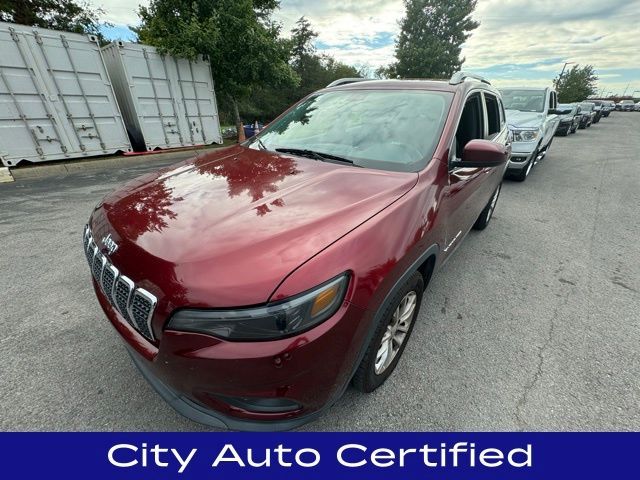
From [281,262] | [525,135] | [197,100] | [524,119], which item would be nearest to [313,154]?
[281,262]

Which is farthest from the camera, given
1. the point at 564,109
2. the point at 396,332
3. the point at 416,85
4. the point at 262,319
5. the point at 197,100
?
the point at 564,109

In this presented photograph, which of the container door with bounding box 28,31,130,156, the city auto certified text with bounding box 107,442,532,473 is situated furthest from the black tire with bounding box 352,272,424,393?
the container door with bounding box 28,31,130,156

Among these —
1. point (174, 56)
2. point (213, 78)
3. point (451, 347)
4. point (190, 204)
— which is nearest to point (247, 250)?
point (190, 204)

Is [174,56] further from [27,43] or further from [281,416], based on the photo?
[281,416]

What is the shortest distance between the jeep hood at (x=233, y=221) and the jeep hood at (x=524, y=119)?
6.05 m

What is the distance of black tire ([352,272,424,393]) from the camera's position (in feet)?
5.20

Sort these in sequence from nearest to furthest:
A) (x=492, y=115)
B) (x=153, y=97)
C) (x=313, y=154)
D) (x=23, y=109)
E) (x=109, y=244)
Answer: (x=109, y=244) < (x=313, y=154) < (x=492, y=115) < (x=23, y=109) < (x=153, y=97)

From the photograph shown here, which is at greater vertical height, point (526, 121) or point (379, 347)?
point (526, 121)

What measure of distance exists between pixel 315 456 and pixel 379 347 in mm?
656

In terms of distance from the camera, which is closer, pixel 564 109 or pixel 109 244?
pixel 109 244

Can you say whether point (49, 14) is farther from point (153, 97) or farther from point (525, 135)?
point (525, 135)

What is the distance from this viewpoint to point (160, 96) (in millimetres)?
9242

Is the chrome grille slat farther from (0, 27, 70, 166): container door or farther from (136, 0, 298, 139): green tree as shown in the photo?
(136, 0, 298, 139): green tree

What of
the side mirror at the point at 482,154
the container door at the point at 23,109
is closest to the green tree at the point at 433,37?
the container door at the point at 23,109
